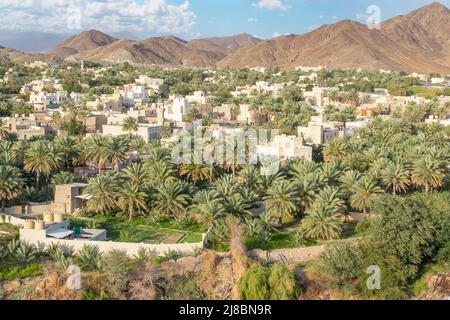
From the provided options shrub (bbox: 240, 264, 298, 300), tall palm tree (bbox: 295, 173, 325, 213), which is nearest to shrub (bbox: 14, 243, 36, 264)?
shrub (bbox: 240, 264, 298, 300)

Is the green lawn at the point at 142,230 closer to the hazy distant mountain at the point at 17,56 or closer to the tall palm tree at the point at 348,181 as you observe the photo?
the tall palm tree at the point at 348,181

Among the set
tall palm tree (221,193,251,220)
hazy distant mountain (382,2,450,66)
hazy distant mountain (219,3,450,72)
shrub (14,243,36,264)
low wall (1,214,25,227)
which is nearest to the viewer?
shrub (14,243,36,264)

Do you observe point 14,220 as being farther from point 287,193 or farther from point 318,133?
point 318,133

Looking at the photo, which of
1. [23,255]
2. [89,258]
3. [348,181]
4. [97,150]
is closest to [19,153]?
[97,150]

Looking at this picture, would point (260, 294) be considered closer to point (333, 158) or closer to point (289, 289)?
point (289, 289)

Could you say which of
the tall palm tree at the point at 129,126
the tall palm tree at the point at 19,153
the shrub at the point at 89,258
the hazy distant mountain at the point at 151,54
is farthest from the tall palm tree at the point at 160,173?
Answer: the hazy distant mountain at the point at 151,54

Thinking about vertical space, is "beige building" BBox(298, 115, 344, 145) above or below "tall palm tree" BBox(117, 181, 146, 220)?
above

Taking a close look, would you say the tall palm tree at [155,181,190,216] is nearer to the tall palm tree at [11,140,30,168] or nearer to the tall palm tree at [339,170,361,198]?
the tall palm tree at [339,170,361,198]
